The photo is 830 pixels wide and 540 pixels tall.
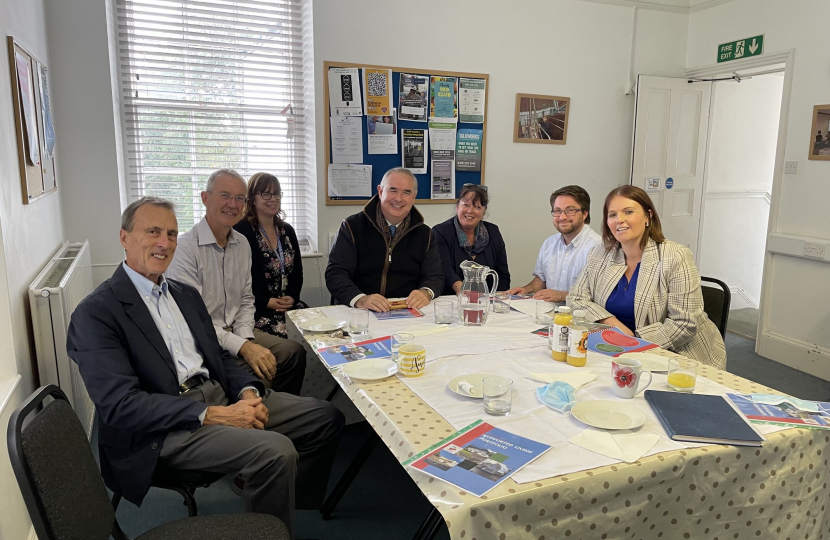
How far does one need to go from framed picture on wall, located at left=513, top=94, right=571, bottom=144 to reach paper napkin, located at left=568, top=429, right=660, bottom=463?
3.50 metres

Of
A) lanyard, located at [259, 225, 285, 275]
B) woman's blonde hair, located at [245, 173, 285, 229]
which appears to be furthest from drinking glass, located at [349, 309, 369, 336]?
woman's blonde hair, located at [245, 173, 285, 229]

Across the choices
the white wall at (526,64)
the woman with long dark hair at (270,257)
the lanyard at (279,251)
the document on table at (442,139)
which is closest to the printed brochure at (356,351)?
the woman with long dark hair at (270,257)

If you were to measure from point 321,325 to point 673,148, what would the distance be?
395cm

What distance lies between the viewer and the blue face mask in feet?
4.90

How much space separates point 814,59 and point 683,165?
1.27 m

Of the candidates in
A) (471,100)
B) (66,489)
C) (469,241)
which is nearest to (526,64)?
(471,100)

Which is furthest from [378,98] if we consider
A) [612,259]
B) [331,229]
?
[612,259]

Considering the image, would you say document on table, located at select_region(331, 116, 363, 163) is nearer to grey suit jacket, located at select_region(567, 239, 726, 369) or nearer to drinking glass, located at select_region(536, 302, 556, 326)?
drinking glass, located at select_region(536, 302, 556, 326)

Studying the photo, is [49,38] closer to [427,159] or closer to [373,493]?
[427,159]

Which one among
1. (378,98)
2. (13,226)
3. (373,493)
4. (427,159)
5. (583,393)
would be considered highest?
(378,98)

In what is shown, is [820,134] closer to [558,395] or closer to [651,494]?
[558,395]

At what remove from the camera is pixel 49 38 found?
3225 millimetres

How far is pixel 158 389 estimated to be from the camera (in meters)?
1.74

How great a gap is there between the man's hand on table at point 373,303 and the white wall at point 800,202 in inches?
127
